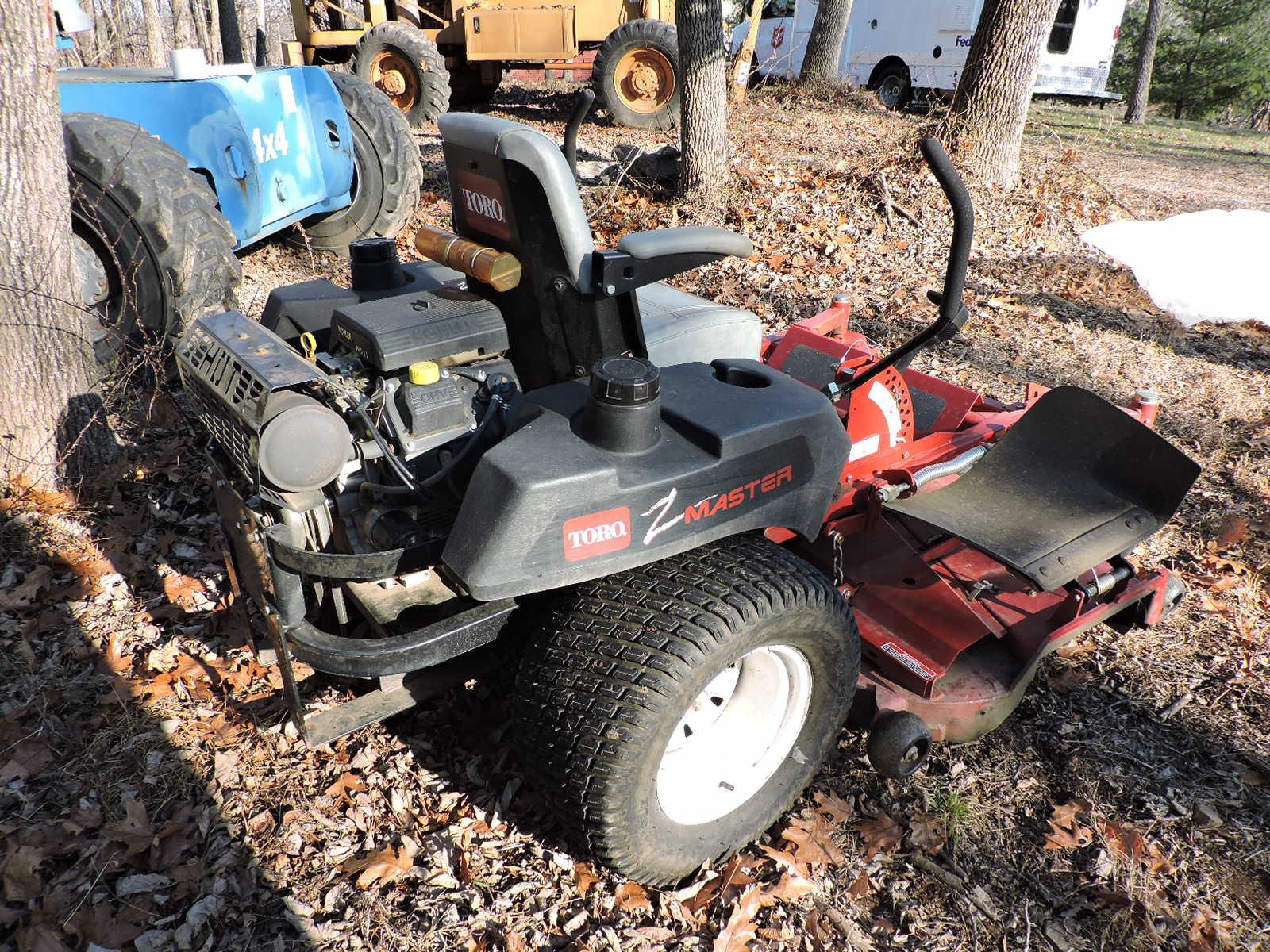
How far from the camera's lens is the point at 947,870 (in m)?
2.54

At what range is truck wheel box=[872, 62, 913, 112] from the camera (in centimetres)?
1577

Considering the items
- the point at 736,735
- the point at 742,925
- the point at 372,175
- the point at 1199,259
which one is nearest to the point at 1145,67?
the point at 1199,259

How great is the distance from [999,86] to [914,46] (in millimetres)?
8490

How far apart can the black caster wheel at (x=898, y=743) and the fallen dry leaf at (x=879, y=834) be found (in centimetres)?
16

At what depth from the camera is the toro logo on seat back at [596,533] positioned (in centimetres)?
197

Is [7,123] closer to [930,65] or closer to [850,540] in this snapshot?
[850,540]

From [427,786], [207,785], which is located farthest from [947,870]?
[207,785]

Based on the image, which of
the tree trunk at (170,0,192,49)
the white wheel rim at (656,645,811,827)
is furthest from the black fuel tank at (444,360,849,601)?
the tree trunk at (170,0,192,49)

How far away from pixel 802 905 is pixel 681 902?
0.33m

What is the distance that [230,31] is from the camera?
1561cm

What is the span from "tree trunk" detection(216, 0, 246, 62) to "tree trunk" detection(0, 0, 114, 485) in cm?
1424

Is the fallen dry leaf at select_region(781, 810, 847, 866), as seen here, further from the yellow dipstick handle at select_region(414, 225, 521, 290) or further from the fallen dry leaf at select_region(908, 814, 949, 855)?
the yellow dipstick handle at select_region(414, 225, 521, 290)

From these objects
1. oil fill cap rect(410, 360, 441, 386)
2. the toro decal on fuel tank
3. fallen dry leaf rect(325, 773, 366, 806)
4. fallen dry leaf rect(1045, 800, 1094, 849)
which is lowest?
fallen dry leaf rect(1045, 800, 1094, 849)

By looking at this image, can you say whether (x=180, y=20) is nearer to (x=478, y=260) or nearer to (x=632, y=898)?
(x=478, y=260)
